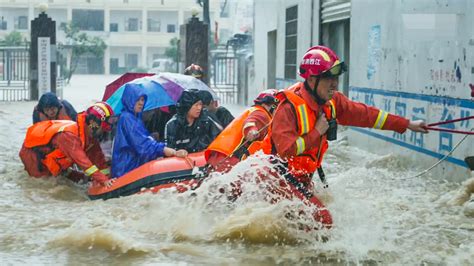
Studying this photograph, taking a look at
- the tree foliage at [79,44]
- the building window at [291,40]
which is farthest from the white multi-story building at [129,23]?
the building window at [291,40]

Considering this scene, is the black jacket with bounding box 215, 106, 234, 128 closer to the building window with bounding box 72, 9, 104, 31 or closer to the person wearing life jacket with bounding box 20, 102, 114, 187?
the person wearing life jacket with bounding box 20, 102, 114, 187

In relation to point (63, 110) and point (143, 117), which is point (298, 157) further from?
point (63, 110)

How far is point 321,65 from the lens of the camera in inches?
250

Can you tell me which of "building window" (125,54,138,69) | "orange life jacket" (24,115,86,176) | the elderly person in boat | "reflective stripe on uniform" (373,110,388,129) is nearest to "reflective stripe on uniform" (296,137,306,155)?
"reflective stripe on uniform" (373,110,388,129)

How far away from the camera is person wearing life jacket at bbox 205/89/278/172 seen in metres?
7.80

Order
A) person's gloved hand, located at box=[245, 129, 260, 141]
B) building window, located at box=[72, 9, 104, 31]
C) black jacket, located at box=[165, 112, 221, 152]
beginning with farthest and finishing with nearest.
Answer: building window, located at box=[72, 9, 104, 31] < black jacket, located at box=[165, 112, 221, 152] < person's gloved hand, located at box=[245, 129, 260, 141]

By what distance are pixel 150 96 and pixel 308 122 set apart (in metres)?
3.92

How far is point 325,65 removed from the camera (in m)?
6.36

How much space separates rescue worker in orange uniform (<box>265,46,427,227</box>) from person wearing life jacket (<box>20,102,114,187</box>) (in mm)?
3144

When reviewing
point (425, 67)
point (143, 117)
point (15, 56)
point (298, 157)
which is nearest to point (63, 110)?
point (143, 117)

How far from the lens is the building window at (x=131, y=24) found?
65.0m

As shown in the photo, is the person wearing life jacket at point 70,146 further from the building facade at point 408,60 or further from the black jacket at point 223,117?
the building facade at point 408,60

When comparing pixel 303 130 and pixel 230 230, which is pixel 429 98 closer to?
pixel 230 230

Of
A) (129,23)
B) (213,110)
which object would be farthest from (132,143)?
(129,23)
